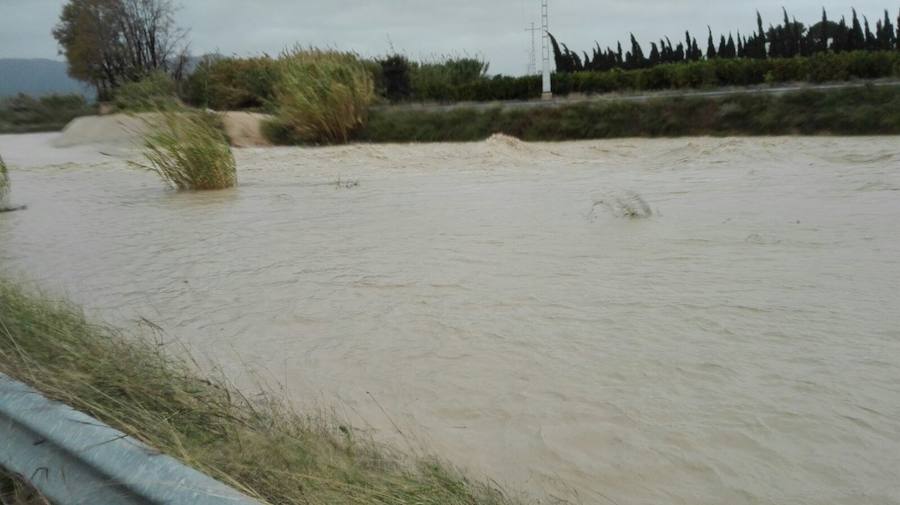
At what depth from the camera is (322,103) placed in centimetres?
1677

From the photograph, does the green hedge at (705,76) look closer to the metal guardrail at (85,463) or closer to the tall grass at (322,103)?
the tall grass at (322,103)

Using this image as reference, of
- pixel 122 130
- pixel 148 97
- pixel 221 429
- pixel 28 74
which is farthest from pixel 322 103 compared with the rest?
pixel 28 74

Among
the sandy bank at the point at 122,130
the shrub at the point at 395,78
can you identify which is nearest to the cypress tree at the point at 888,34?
the shrub at the point at 395,78

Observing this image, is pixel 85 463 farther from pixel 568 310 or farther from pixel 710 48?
pixel 710 48

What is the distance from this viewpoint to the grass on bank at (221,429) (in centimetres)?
217

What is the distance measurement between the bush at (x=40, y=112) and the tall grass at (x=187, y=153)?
653 inches

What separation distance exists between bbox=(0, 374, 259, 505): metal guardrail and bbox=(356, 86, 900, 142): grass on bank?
12.3 meters

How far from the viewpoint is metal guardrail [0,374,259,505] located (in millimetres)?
1734

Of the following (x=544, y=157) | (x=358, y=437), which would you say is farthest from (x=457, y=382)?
(x=544, y=157)

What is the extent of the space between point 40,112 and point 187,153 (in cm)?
1963

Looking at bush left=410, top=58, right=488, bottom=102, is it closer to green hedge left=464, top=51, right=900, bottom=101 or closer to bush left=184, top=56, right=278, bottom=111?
green hedge left=464, top=51, right=900, bottom=101

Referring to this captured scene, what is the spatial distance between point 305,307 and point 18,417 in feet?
10.0

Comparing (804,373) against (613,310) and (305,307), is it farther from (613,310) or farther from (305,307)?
(305,307)

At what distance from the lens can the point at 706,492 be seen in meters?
2.76
